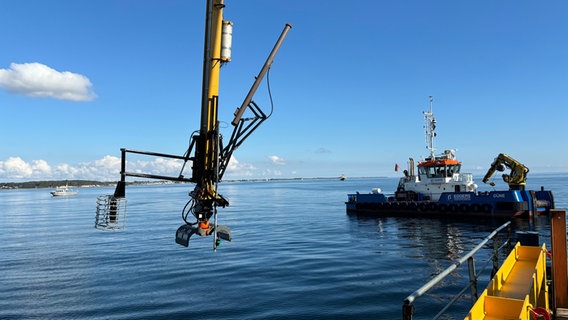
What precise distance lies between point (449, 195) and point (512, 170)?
626 centimetres

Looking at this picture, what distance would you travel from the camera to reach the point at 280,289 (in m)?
14.1

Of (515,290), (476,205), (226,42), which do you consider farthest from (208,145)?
(476,205)

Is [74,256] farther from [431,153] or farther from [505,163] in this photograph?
[505,163]

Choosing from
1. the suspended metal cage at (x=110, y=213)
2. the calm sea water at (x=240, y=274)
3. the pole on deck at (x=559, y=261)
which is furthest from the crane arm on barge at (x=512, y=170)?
the suspended metal cage at (x=110, y=213)

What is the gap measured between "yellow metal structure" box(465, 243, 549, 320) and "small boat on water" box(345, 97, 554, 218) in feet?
88.7

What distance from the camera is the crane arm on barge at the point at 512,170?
34.4 metres

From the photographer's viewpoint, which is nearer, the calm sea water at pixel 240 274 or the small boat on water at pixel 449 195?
the calm sea water at pixel 240 274

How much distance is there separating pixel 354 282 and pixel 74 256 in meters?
17.2

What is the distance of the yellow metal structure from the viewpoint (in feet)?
17.6

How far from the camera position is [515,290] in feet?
22.5

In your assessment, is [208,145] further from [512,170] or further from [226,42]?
[512,170]

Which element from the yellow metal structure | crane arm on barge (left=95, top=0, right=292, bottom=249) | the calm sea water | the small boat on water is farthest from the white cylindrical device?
the small boat on water

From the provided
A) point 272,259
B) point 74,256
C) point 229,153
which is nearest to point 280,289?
point 272,259

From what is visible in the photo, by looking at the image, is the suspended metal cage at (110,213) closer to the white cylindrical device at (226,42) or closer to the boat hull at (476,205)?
the white cylindrical device at (226,42)
